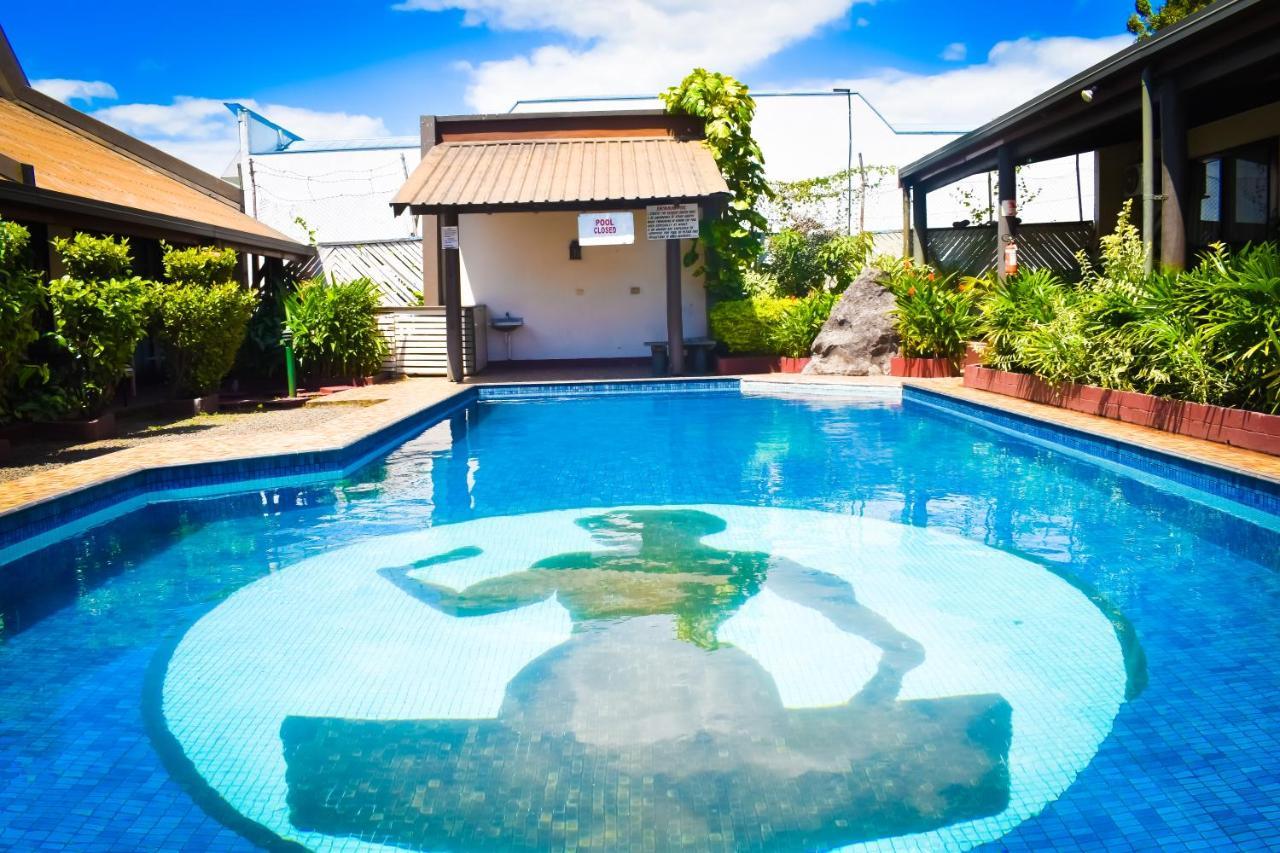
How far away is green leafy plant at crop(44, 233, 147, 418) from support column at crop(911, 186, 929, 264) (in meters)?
13.7

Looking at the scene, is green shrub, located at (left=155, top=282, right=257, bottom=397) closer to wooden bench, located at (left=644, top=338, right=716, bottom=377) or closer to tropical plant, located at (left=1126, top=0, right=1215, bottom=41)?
wooden bench, located at (left=644, top=338, right=716, bottom=377)

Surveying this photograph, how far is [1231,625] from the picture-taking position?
15.9ft

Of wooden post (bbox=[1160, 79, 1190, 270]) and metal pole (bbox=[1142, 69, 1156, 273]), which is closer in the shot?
wooden post (bbox=[1160, 79, 1190, 270])

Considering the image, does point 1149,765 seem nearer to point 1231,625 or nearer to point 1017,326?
point 1231,625

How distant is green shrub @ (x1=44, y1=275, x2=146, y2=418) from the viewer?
991 centimetres

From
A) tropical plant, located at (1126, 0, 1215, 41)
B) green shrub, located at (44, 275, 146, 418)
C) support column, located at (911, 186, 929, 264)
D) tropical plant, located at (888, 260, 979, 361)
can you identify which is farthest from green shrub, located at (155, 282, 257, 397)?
tropical plant, located at (1126, 0, 1215, 41)

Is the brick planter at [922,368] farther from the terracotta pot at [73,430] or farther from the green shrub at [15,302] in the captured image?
the green shrub at [15,302]

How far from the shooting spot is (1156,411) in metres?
9.44

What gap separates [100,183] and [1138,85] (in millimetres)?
12616

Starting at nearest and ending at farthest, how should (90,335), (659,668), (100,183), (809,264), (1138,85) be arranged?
(659,668) < (90,335) < (1138,85) < (100,183) < (809,264)

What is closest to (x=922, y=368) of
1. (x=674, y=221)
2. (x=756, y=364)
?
(x=756, y=364)

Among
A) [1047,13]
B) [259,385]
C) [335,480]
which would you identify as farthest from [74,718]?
[1047,13]

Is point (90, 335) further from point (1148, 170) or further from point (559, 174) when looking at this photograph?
point (1148, 170)

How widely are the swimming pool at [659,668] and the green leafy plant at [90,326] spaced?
2.79 meters
